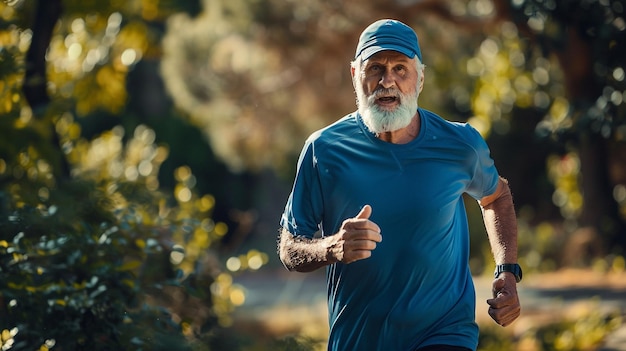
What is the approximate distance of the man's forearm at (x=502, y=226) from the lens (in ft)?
15.0

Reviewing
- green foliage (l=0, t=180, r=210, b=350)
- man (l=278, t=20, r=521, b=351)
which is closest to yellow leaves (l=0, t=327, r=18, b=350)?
green foliage (l=0, t=180, r=210, b=350)

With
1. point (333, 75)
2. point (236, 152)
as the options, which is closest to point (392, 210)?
→ point (333, 75)

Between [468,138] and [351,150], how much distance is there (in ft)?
1.53

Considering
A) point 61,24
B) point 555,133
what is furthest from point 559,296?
point 61,24

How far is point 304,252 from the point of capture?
4.02m

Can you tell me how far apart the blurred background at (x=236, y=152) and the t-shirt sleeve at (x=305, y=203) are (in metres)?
1.47

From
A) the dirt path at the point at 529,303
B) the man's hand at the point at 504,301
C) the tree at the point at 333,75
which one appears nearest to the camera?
the man's hand at the point at 504,301

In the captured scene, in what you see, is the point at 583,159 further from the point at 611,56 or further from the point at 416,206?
the point at 416,206

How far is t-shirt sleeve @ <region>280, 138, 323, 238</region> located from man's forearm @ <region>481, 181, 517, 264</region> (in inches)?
30.5

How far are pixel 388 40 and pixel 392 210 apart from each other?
61 cm

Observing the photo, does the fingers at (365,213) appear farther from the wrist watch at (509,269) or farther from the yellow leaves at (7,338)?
the yellow leaves at (7,338)

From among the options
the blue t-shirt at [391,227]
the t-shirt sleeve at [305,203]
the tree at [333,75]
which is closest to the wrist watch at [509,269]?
the blue t-shirt at [391,227]

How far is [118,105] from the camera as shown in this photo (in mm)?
10812

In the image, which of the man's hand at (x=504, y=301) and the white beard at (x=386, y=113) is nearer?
the white beard at (x=386, y=113)
